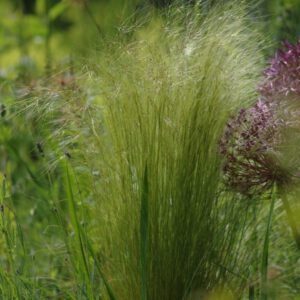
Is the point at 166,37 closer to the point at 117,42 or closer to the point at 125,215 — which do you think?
the point at 117,42

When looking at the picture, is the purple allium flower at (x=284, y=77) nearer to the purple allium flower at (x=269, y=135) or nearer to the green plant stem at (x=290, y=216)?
the purple allium flower at (x=269, y=135)

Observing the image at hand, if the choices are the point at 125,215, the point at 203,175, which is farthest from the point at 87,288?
the point at 203,175

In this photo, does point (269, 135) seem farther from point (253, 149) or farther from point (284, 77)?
point (284, 77)

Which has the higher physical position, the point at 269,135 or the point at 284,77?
the point at 284,77

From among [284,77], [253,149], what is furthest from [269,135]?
[284,77]

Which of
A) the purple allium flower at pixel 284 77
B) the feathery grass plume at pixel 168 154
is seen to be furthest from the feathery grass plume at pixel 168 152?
the purple allium flower at pixel 284 77

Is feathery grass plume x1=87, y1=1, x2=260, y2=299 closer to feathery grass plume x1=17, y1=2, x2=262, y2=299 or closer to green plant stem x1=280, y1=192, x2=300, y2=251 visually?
feathery grass plume x1=17, y1=2, x2=262, y2=299
